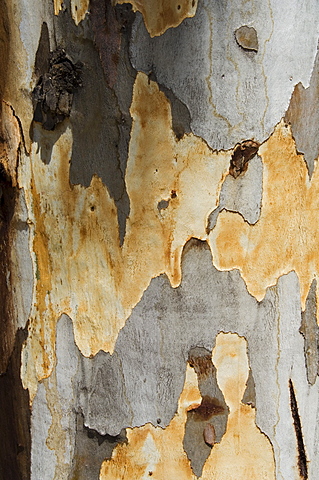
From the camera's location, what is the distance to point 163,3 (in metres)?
0.67

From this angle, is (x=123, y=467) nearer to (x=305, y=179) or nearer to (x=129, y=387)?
(x=129, y=387)

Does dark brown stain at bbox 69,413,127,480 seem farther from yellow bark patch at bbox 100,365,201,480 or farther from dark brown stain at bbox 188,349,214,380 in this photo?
dark brown stain at bbox 188,349,214,380

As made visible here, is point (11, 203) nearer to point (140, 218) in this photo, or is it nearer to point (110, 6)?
point (140, 218)

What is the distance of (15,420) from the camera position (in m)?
0.84

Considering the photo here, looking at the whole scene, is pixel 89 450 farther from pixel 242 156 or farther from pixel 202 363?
pixel 242 156

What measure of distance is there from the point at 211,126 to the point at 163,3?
20 centimetres

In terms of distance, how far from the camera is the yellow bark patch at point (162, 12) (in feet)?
2.16

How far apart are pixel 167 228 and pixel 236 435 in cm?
36

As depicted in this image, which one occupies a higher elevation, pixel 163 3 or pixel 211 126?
pixel 163 3

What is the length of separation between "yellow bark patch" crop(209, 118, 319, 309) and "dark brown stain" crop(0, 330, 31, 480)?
410mm

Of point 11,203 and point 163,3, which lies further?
point 11,203

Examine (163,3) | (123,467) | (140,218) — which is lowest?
(123,467)

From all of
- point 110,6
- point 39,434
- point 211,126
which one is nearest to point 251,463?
point 39,434

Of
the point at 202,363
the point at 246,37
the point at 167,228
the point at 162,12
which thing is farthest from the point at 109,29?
the point at 202,363
